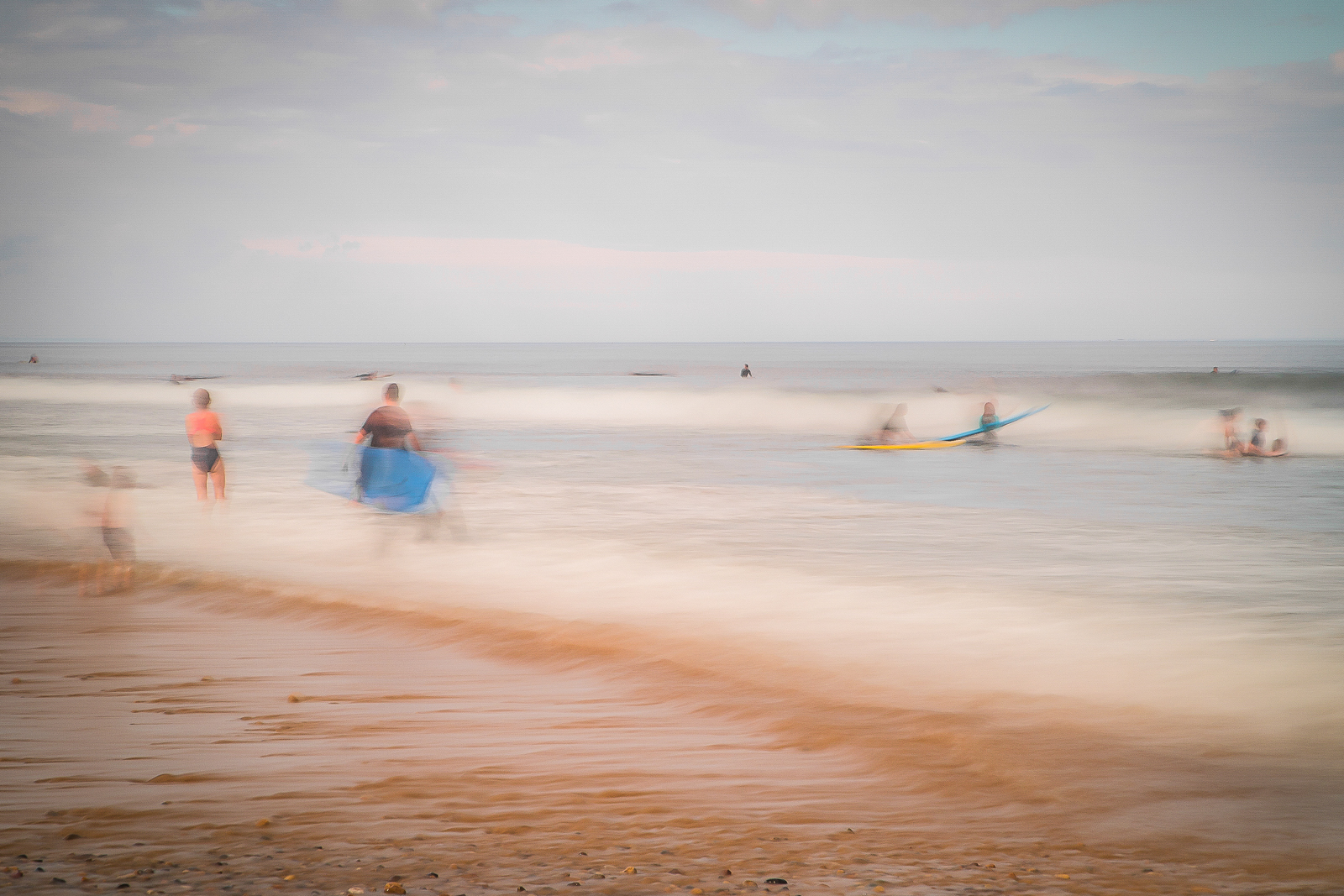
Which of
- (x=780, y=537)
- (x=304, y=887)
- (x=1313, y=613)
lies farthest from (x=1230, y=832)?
(x=780, y=537)

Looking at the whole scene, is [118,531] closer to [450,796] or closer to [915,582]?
[450,796]

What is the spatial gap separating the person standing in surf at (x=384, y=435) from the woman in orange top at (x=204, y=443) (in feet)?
9.51

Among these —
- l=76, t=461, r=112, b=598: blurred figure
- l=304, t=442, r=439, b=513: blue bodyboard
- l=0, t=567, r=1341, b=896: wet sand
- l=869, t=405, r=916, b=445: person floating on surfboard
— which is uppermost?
l=869, t=405, r=916, b=445: person floating on surfboard

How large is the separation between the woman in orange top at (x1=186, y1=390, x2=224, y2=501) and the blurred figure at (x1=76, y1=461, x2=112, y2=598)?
1.35 m

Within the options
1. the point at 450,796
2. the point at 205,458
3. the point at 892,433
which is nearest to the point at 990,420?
the point at 892,433

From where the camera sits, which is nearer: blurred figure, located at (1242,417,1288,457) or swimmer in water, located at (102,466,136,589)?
swimmer in water, located at (102,466,136,589)

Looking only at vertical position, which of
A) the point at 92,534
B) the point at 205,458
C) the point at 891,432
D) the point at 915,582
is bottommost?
the point at 915,582

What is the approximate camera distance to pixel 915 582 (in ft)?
35.2

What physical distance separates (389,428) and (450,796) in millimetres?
7873

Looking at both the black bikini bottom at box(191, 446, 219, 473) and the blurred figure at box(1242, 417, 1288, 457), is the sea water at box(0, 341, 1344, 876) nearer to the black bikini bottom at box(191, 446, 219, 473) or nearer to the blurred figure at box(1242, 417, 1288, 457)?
the black bikini bottom at box(191, 446, 219, 473)

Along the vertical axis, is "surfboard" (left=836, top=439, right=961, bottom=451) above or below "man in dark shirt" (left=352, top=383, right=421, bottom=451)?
below

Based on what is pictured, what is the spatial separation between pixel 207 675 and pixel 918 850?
4830 mm

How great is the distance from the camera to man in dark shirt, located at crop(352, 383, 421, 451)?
40.3ft

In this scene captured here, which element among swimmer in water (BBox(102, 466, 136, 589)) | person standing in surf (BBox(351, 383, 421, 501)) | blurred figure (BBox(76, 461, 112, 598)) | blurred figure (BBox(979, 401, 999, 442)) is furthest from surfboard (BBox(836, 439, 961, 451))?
swimmer in water (BBox(102, 466, 136, 589))
